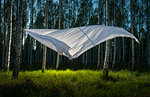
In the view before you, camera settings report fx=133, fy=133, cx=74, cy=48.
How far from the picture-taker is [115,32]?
396 cm

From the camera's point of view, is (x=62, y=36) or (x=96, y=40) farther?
(x=62, y=36)

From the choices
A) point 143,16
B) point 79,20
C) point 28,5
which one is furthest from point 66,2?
point 143,16

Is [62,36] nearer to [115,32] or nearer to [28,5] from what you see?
[115,32]

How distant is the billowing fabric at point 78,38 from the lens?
3801mm

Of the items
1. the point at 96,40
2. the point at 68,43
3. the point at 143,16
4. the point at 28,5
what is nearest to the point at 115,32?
the point at 96,40

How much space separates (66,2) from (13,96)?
2104cm

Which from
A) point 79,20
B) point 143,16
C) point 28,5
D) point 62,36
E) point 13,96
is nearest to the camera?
point 13,96

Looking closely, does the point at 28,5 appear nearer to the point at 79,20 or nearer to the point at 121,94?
the point at 79,20

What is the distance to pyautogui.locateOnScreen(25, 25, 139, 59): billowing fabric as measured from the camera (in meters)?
3.80

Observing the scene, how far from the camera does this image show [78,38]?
13.6ft

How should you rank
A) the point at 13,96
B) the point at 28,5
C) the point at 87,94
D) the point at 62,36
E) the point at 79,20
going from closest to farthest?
1. the point at 13,96
2. the point at 87,94
3. the point at 62,36
4. the point at 28,5
5. the point at 79,20

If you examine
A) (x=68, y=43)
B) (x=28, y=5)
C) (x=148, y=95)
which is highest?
(x=28, y=5)

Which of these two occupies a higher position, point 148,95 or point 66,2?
point 66,2

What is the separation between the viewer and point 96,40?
3.73 meters
